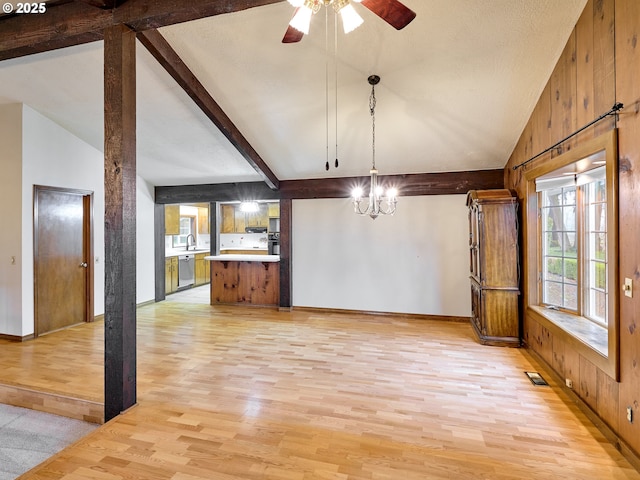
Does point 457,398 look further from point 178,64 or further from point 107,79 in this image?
point 178,64

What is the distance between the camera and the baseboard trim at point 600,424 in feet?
6.09

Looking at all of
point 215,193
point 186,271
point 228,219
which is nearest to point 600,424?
point 215,193

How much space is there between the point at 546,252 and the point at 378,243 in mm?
2281

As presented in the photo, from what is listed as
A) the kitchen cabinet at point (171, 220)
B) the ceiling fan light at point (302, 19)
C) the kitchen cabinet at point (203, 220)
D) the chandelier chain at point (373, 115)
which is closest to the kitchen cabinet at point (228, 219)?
the kitchen cabinet at point (203, 220)

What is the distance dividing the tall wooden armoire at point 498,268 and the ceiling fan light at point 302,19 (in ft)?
9.71

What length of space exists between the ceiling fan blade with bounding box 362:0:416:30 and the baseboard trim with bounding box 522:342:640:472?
109 inches

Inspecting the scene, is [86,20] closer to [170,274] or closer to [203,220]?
[170,274]

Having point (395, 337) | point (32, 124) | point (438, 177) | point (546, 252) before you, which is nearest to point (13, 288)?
point (32, 124)

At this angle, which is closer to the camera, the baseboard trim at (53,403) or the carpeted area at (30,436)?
the carpeted area at (30,436)

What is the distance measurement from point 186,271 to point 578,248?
24.7 ft

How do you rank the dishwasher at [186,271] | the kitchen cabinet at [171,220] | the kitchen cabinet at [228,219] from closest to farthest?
1. the kitchen cabinet at [171,220]
2. the dishwasher at [186,271]
3. the kitchen cabinet at [228,219]

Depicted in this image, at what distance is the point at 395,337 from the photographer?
4.14 m

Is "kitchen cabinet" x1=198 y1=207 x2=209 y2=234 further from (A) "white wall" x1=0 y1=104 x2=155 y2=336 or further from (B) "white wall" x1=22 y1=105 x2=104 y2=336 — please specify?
(A) "white wall" x1=0 y1=104 x2=155 y2=336

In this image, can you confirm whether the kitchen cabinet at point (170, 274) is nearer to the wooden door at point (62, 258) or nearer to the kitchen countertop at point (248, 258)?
the kitchen countertop at point (248, 258)
